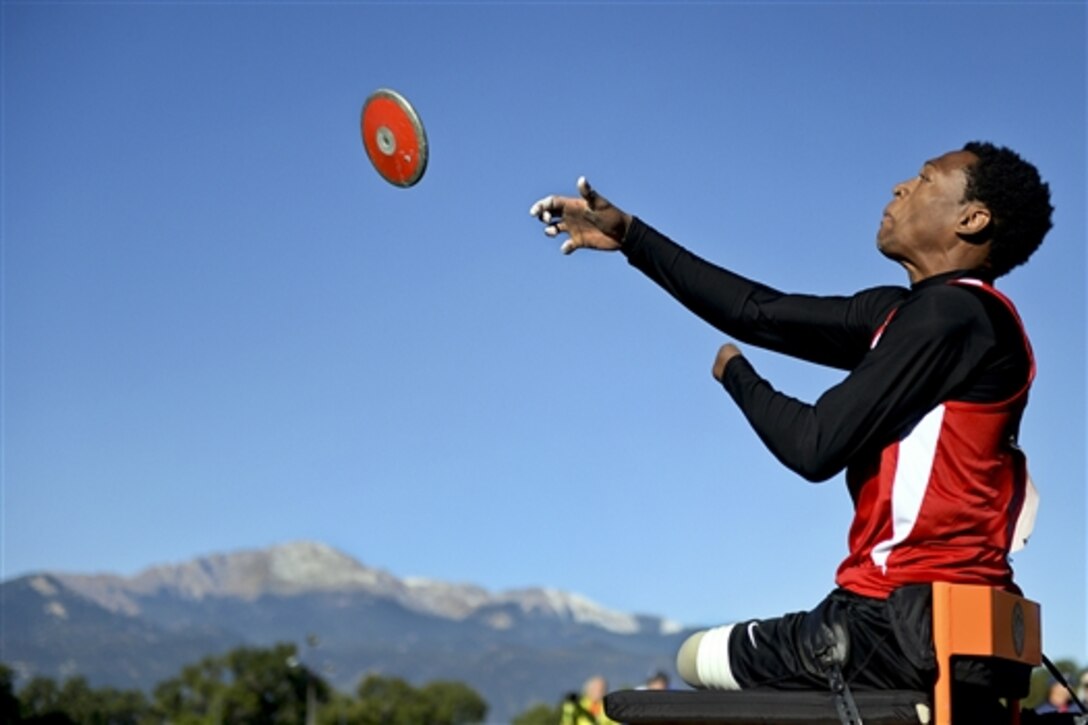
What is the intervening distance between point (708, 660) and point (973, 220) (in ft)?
5.16

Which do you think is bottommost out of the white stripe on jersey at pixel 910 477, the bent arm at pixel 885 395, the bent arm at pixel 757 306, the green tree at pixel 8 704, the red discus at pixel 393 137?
the green tree at pixel 8 704

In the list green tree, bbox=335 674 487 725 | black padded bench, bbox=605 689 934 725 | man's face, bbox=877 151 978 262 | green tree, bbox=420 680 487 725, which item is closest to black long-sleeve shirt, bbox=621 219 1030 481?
man's face, bbox=877 151 978 262

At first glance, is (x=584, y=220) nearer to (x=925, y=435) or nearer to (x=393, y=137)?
(x=393, y=137)

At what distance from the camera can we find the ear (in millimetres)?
4773

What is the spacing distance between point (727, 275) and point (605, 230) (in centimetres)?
44

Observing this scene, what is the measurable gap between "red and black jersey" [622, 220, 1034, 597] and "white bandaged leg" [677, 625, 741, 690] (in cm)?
46

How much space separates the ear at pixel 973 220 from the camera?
4773 mm

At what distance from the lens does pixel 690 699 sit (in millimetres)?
4461

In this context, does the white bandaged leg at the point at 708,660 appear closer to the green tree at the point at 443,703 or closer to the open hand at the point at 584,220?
the open hand at the point at 584,220

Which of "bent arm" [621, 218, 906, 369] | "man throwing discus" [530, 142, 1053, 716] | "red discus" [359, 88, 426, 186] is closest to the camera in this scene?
"man throwing discus" [530, 142, 1053, 716]

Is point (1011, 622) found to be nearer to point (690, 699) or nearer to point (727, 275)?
point (690, 699)

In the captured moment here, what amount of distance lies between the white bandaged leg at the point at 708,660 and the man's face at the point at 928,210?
51.6 inches

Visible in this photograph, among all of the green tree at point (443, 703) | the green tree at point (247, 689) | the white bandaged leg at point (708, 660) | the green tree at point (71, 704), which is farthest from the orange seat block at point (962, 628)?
the green tree at point (443, 703)

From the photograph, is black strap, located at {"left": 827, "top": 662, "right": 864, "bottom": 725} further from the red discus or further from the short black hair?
the red discus
